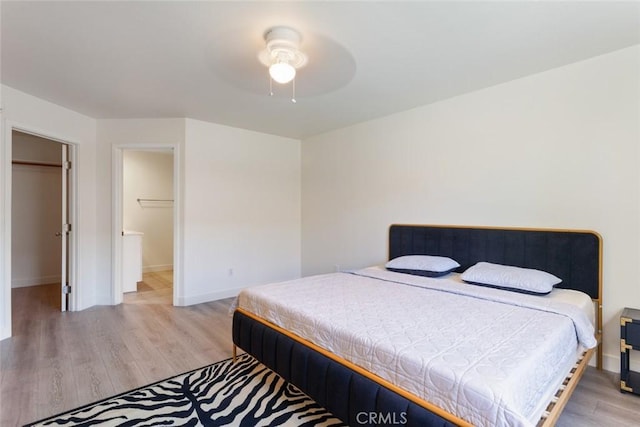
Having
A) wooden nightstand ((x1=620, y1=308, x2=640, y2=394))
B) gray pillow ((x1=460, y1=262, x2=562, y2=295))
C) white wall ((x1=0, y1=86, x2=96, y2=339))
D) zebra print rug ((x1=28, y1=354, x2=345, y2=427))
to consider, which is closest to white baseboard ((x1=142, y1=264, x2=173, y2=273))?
white wall ((x1=0, y1=86, x2=96, y2=339))

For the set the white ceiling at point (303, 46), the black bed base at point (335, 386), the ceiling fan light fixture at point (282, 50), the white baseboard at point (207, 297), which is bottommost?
the white baseboard at point (207, 297)

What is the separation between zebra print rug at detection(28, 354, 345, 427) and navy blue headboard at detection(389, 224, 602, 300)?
200 cm

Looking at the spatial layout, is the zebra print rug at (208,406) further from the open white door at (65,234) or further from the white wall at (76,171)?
the open white door at (65,234)

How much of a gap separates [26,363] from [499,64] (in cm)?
441

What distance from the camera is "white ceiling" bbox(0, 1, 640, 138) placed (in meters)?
1.82

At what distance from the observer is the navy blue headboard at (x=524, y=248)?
7.89 ft

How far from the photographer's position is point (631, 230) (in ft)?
7.41

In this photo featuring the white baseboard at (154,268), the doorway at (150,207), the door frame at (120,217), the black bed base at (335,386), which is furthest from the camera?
the white baseboard at (154,268)

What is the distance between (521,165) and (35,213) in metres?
6.76

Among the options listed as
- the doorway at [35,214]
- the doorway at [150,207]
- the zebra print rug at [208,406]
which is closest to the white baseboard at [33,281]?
the doorway at [35,214]

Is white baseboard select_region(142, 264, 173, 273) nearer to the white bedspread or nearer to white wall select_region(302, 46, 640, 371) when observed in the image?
white wall select_region(302, 46, 640, 371)

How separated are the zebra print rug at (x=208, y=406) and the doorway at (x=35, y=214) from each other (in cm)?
368

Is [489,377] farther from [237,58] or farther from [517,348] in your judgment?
[237,58]

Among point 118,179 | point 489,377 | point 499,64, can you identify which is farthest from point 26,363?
point 499,64
